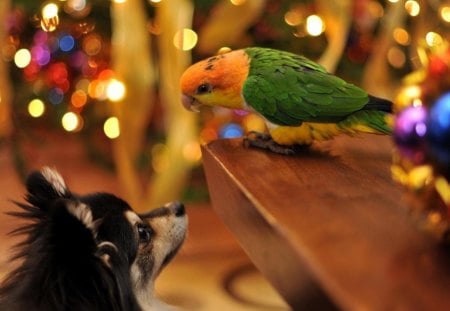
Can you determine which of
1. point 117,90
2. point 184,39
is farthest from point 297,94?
point 117,90

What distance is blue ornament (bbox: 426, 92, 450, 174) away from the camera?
0.53 metres

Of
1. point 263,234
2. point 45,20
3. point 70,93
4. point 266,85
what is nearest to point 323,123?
point 266,85

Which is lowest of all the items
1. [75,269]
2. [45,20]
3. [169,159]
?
[169,159]

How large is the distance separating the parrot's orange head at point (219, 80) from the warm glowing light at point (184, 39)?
86 centimetres

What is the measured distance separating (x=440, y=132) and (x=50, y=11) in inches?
66.1

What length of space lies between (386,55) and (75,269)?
5.45ft

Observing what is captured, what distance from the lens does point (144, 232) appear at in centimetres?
102

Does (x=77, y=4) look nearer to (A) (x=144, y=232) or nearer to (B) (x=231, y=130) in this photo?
(B) (x=231, y=130)

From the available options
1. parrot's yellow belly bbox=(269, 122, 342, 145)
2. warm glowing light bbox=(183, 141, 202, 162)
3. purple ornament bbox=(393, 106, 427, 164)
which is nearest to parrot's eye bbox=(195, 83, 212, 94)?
parrot's yellow belly bbox=(269, 122, 342, 145)

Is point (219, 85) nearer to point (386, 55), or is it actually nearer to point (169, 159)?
point (169, 159)

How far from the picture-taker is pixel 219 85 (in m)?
0.91

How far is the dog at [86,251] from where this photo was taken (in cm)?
80

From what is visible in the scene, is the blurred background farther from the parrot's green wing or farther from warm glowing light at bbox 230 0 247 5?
the parrot's green wing

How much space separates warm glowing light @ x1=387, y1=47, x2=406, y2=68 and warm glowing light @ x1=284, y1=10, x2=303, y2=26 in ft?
1.53
